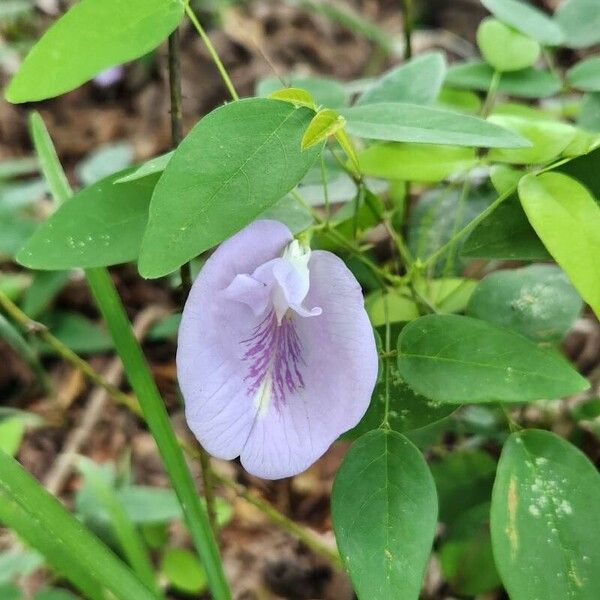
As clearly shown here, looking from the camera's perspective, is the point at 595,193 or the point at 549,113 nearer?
the point at 595,193

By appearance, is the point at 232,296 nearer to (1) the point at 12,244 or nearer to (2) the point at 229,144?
(2) the point at 229,144

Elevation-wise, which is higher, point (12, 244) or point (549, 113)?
point (549, 113)

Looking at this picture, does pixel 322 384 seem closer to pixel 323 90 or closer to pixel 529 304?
pixel 529 304

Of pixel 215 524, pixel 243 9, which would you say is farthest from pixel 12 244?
pixel 243 9

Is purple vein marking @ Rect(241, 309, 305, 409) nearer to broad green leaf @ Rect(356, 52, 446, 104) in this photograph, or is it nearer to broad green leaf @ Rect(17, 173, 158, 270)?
broad green leaf @ Rect(17, 173, 158, 270)

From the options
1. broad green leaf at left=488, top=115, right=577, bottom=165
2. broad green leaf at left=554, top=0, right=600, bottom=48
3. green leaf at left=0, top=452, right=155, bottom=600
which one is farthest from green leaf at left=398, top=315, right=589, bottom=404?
broad green leaf at left=554, top=0, right=600, bottom=48

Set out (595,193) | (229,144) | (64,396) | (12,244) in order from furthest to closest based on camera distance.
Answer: (64,396) → (12,244) → (595,193) → (229,144)

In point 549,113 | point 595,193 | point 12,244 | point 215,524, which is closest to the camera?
point 595,193

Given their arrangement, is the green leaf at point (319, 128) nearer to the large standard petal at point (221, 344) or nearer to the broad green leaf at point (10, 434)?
the large standard petal at point (221, 344)
